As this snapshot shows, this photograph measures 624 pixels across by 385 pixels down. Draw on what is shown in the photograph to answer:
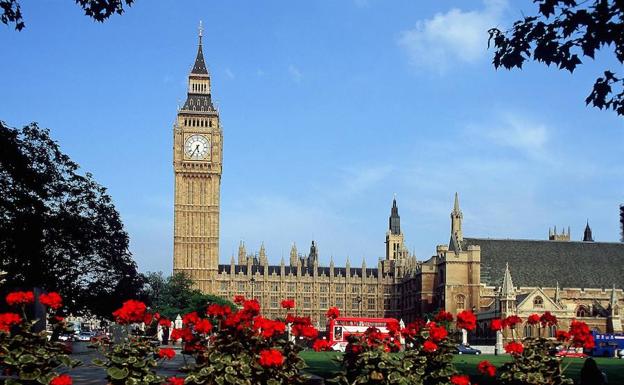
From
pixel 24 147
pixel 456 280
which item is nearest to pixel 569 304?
pixel 456 280

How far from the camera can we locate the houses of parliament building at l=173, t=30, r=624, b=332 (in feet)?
341

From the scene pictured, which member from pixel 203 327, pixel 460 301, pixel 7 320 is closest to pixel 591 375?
pixel 203 327

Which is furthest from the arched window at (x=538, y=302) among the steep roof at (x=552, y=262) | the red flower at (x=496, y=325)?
the red flower at (x=496, y=325)

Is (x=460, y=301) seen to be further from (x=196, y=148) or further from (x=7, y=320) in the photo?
(x=7, y=320)

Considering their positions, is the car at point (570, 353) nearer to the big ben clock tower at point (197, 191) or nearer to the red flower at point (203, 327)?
the red flower at point (203, 327)

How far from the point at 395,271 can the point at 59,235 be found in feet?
313

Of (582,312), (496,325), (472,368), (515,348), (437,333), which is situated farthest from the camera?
(582,312)

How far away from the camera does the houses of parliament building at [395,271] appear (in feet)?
341

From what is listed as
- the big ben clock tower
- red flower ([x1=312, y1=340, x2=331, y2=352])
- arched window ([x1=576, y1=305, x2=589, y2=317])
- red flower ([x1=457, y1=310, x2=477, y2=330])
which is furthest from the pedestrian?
the big ben clock tower

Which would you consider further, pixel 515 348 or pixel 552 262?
pixel 552 262

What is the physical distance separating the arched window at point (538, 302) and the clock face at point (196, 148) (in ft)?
190

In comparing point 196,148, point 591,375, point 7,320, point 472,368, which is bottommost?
point 472,368

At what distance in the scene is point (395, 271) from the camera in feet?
454

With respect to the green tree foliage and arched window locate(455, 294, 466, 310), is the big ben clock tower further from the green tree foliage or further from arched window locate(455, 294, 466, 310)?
arched window locate(455, 294, 466, 310)
